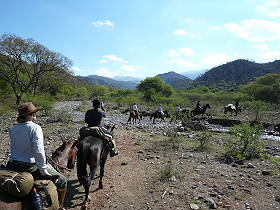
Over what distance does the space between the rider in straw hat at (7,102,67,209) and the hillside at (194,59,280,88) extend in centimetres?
16119

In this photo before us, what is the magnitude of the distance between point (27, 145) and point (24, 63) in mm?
39112

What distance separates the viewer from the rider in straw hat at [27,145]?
172 inches

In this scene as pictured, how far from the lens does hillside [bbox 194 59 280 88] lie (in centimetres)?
16550

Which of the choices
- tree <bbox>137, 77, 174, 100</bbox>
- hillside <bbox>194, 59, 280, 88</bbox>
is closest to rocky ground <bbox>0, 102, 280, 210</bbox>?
tree <bbox>137, 77, 174, 100</bbox>

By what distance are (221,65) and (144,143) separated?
636 ft

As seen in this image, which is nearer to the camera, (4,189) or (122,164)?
(4,189)

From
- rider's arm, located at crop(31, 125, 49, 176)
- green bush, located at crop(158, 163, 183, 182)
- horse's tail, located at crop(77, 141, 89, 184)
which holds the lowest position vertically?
green bush, located at crop(158, 163, 183, 182)

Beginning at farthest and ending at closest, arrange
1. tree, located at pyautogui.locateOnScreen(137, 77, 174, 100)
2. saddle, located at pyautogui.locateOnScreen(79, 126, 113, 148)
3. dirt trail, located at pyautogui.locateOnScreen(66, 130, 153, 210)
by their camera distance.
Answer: tree, located at pyautogui.locateOnScreen(137, 77, 174, 100) < saddle, located at pyautogui.locateOnScreen(79, 126, 113, 148) < dirt trail, located at pyautogui.locateOnScreen(66, 130, 153, 210)

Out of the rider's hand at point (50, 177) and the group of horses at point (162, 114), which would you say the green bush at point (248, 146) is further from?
the group of horses at point (162, 114)

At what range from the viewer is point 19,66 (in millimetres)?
40656

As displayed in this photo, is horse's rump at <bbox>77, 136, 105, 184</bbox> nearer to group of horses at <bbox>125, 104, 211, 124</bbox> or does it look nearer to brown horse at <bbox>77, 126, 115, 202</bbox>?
brown horse at <bbox>77, 126, 115, 202</bbox>

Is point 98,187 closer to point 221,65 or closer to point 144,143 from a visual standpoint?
point 144,143

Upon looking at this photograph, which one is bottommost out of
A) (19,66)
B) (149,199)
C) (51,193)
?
(149,199)

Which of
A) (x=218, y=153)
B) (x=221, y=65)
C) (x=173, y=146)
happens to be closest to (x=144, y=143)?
(x=173, y=146)
